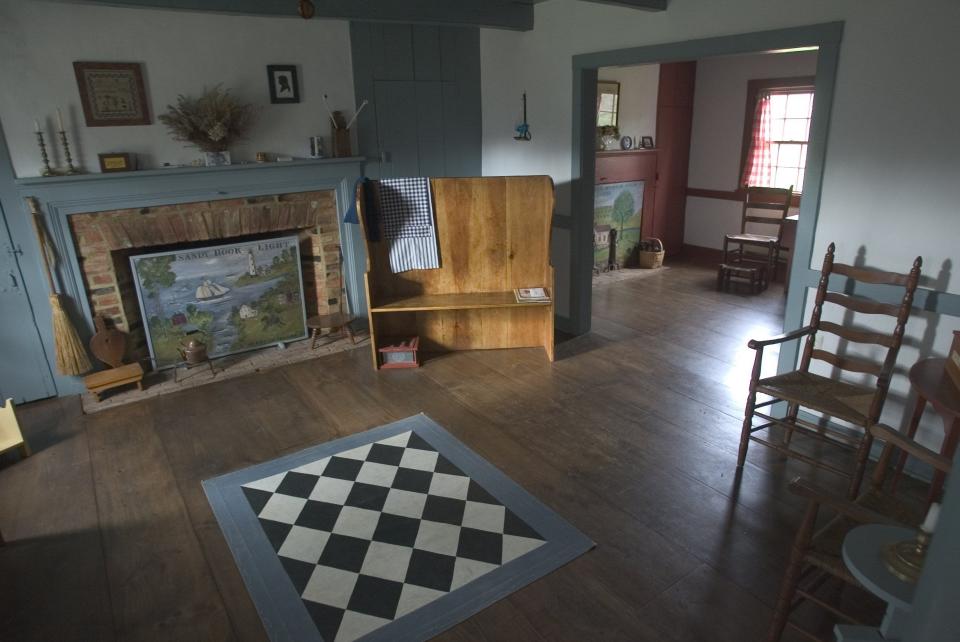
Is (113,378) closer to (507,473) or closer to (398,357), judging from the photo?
(398,357)

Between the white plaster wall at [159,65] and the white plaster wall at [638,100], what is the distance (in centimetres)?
333

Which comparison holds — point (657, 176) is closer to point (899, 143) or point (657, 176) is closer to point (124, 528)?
point (899, 143)

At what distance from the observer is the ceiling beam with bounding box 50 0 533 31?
3.48 meters

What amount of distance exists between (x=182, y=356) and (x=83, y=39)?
89.4 inches

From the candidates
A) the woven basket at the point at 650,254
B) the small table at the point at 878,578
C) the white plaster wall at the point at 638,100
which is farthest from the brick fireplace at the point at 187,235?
the small table at the point at 878,578

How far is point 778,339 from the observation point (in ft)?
10.4

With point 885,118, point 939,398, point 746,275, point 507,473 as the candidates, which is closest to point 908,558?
point 939,398

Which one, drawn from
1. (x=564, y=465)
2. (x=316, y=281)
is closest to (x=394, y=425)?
(x=564, y=465)

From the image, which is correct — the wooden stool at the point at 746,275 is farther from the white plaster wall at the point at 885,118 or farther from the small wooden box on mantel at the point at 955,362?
the small wooden box on mantel at the point at 955,362

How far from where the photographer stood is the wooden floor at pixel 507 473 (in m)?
2.43

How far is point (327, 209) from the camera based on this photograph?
5191mm

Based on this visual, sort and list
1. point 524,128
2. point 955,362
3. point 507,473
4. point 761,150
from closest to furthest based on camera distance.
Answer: point 955,362 < point 507,473 < point 524,128 < point 761,150

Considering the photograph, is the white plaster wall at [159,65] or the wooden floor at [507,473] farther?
the white plaster wall at [159,65]

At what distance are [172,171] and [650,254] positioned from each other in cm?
522
